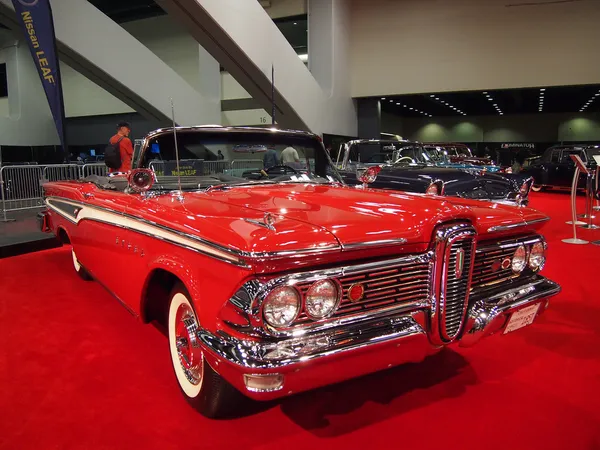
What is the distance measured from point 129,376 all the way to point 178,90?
13.6 metres

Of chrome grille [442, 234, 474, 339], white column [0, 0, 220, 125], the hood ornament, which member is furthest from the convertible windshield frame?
white column [0, 0, 220, 125]

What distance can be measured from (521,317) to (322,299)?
124cm

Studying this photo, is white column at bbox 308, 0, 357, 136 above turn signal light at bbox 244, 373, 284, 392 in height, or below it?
above

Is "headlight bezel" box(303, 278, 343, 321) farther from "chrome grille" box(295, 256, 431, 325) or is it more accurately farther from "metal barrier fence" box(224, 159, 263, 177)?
"metal barrier fence" box(224, 159, 263, 177)

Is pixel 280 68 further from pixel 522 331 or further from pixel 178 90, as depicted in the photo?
pixel 522 331

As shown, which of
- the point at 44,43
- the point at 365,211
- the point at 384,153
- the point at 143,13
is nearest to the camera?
the point at 365,211

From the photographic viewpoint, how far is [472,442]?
2014 mm

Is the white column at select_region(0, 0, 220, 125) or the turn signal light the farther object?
the white column at select_region(0, 0, 220, 125)

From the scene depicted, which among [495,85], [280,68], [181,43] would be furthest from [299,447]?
[181,43]

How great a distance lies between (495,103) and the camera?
2212cm

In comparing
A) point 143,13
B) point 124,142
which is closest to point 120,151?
point 124,142

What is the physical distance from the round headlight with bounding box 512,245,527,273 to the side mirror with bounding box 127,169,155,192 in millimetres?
2127

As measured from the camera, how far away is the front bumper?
66.4 inches

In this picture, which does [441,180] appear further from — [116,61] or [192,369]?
[116,61]
